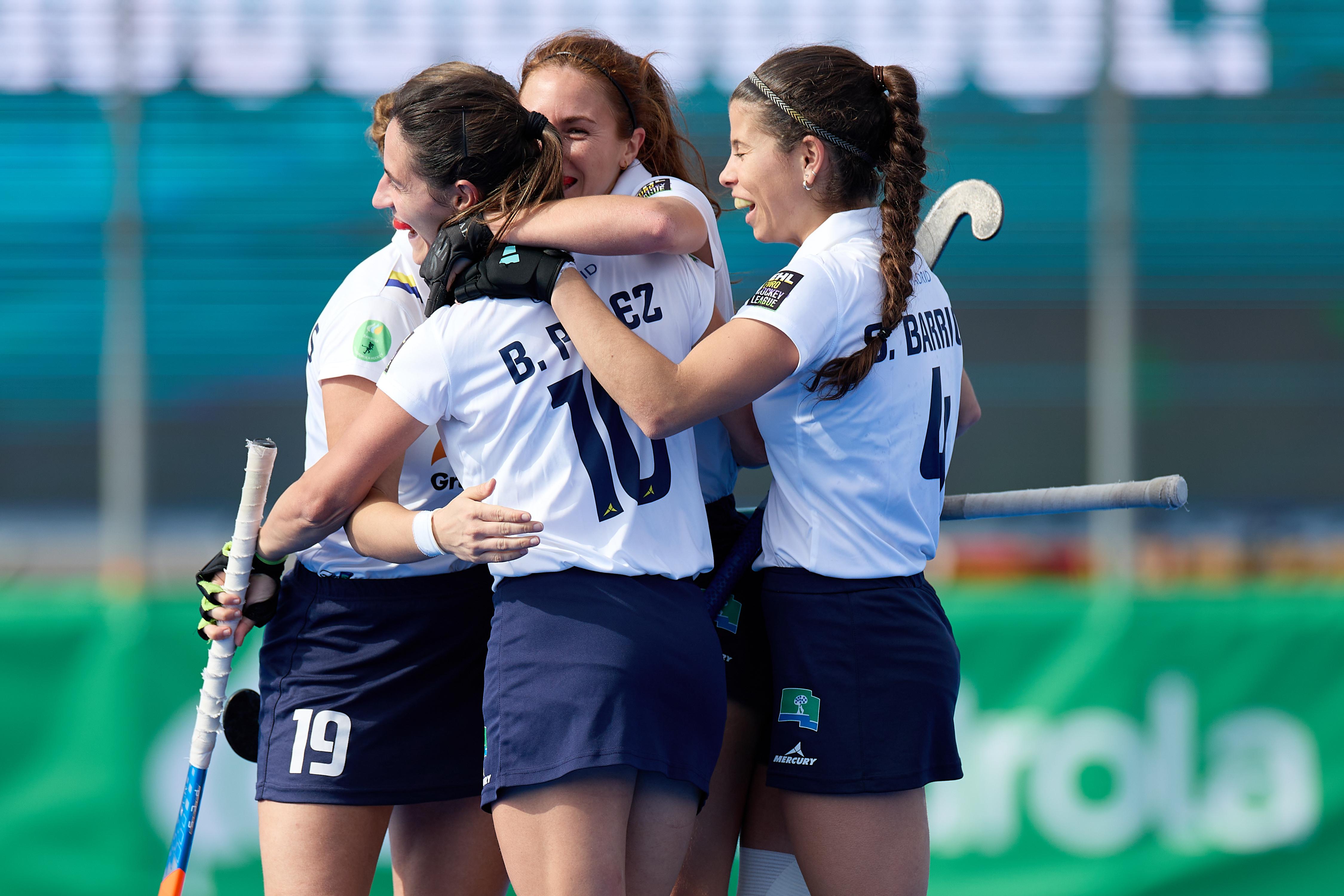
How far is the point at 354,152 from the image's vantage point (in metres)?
6.15

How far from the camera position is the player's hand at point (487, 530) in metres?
1.91

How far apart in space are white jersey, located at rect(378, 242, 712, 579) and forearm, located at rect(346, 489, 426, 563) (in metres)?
0.14

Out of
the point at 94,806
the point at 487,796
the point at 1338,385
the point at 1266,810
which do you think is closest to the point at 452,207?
the point at 487,796

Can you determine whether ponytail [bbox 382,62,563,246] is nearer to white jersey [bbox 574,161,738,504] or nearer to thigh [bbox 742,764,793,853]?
white jersey [bbox 574,161,738,504]

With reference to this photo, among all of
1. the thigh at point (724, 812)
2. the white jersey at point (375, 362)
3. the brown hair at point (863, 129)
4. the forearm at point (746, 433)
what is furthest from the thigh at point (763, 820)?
the brown hair at point (863, 129)

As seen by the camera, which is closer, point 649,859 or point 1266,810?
point 649,859

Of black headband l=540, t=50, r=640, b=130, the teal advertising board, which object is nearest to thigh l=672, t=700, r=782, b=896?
black headband l=540, t=50, r=640, b=130

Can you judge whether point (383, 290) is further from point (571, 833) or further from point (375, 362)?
point (571, 833)

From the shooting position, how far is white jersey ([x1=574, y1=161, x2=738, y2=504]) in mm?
2227

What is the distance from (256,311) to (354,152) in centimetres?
91

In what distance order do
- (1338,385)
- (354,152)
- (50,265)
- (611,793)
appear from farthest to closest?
(1338,385) → (354,152) → (50,265) → (611,793)

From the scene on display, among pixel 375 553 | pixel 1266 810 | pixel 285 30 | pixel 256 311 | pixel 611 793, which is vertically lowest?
pixel 1266 810

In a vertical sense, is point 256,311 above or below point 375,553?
above

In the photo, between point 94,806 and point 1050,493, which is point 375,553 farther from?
point 94,806
